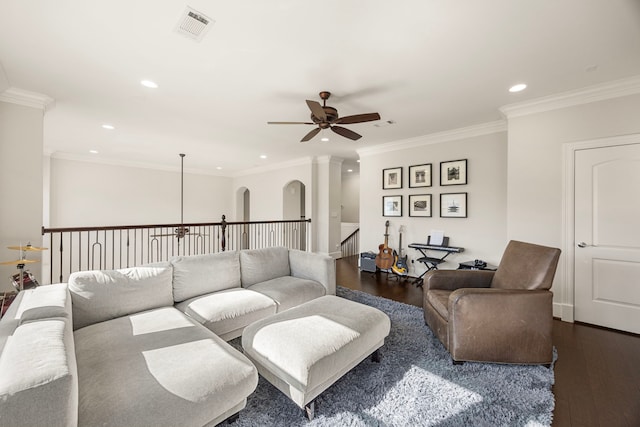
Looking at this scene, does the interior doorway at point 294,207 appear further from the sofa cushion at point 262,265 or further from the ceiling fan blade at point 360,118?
the ceiling fan blade at point 360,118

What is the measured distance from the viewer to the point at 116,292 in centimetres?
205

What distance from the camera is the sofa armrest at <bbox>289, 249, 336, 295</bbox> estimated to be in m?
3.14

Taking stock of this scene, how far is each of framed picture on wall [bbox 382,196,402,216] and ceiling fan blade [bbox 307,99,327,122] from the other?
2.74 meters

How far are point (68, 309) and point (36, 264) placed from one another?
7.80ft

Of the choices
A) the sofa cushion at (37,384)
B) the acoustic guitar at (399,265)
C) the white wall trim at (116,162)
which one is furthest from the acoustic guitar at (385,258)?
the white wall trim at (116,162)

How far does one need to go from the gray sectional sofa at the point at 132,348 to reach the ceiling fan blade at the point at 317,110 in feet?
6.19

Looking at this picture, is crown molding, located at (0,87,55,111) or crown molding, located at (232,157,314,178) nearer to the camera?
crown molding, located at (0,87,55,111)

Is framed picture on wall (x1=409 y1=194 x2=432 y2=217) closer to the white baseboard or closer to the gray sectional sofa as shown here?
the white baseboard

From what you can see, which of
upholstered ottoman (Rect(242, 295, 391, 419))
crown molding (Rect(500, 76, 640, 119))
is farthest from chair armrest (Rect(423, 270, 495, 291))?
crown molding (Rect(500, 76, 640, 119))

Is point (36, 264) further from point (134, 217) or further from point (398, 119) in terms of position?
point (398, 119)

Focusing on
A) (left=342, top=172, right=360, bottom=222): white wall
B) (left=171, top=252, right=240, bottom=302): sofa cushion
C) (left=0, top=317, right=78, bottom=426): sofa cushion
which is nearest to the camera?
(left=0, top=317, right=78, bottom=426): sofa cushion

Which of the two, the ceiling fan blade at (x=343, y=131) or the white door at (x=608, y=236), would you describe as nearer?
the white door at (x=608, y=236)

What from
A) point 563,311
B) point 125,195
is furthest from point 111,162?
point 563,311

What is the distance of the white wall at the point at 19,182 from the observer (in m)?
2.94
